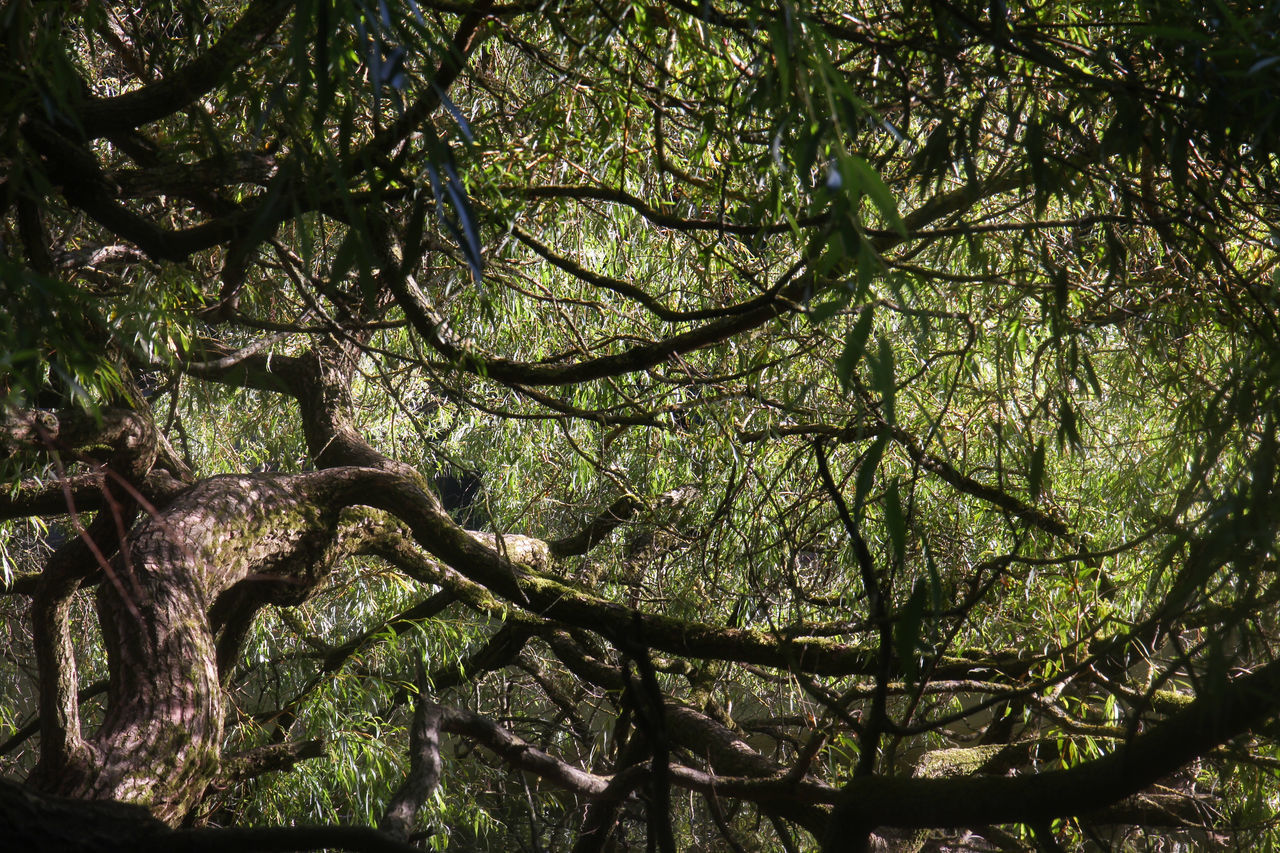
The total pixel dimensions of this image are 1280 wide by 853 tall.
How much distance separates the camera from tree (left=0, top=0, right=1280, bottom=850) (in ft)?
2.92

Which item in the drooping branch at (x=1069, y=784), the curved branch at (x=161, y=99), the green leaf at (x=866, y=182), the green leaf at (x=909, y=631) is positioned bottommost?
the drooping branch at (x=1069, y=784)

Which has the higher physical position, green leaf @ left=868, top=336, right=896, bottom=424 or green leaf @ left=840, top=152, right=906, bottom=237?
green leaf @ left=840, top=152, right=906, bottom=237

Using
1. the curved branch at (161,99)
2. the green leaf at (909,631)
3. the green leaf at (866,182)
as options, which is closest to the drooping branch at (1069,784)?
the green leaf at (909,631)

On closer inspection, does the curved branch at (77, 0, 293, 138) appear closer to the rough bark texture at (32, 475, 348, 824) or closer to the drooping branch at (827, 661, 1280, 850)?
the rough bark texture at (32, 475, 348, 824)

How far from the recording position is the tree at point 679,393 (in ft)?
2.92

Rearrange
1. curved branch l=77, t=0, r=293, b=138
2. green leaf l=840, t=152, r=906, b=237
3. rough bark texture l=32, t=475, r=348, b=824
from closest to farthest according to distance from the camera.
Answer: green leaf l=840, t=152, r=906, b=237
curved branch l=77, t=0, r=293, b=138
rough bark texture l=32, t=475, r=348, b=824

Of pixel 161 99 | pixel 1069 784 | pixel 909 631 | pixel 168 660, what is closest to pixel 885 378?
pixel 909 631

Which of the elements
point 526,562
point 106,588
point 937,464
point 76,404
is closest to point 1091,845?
point 937,464

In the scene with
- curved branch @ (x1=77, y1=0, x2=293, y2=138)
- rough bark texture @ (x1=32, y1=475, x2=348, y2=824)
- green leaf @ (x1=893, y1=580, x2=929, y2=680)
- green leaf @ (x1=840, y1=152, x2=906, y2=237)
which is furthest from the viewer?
rough bark texture @ (x1=32, y1=475, x2=348, y2=824)

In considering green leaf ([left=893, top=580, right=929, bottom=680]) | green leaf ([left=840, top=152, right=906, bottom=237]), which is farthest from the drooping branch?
green leaf ([left=840, top=152, right=906, bottom=237])

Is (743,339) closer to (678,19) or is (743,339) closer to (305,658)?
(678,19)

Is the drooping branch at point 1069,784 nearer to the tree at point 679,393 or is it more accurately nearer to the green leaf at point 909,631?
the tree at point 679,393

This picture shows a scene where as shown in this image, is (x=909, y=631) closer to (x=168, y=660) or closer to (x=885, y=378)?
(x=885, y=378)

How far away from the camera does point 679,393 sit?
2.77 m
